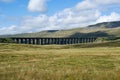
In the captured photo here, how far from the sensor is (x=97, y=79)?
1719 cm

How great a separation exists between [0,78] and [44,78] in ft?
7.79

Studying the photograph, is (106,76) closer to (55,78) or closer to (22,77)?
(55,78)

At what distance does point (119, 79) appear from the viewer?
17.1 meters

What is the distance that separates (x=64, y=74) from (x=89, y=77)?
5.34 ft

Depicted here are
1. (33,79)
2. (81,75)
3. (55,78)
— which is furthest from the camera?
(81,75)

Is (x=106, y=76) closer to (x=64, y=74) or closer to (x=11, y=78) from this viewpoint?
(x=64, y=74)

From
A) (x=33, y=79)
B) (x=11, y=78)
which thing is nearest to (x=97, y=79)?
(x=33, y=79)

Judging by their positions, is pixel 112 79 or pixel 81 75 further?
pixel 81 75

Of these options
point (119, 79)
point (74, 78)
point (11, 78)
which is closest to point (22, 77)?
point (11, 78)

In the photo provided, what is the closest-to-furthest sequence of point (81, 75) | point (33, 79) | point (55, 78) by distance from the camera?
1. point (33, 79)
2. point (55, 78)
3. point (81, 75)

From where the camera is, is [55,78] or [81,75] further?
[81,75]

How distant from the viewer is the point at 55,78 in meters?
17.2

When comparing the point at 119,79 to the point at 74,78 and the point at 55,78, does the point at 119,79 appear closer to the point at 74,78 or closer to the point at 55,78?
the point at 74,78

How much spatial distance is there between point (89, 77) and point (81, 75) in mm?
658
